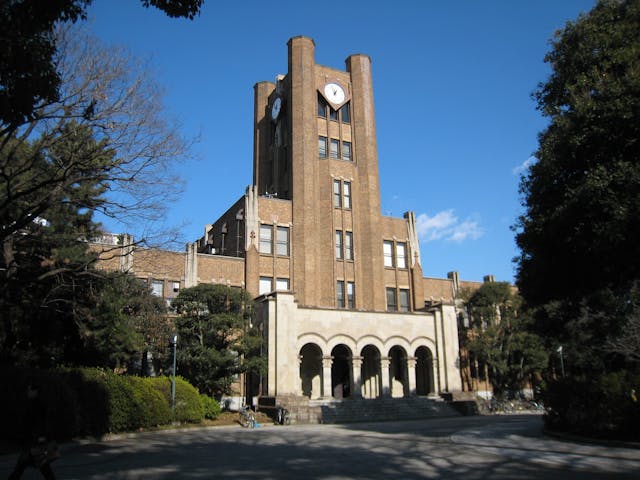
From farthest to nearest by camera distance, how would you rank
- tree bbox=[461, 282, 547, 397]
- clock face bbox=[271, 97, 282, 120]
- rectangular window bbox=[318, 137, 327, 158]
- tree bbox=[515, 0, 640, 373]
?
clock face bbox=[271, 97, 282, 120] → rectangular window bbox=[318, 137, 327, 158] → tree bbox=[461, 282, 547, 397] → tree bbox=[515, 0, 640, 373]

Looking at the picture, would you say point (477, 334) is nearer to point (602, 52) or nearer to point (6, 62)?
point (602, 52)

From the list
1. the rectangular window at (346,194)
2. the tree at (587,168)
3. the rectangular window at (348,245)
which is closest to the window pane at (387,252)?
the rectangular window at (348,245)

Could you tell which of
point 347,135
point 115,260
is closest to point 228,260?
point 115,260

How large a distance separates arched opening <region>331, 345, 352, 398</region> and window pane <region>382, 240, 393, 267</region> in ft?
27.6

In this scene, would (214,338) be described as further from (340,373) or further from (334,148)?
(334,148)

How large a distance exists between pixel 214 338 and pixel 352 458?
56.1 feet

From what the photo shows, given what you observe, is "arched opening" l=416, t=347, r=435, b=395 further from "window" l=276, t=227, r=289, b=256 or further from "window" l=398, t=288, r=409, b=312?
"window" l=276, t=227, r=289, b=256

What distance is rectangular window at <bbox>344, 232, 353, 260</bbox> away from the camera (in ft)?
134

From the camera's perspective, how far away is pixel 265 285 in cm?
3825

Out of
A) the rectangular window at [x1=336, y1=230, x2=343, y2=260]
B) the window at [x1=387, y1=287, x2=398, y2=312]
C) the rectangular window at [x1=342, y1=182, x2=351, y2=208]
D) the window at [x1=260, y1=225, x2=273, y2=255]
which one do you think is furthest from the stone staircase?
the rectangular window at [x1=342, y1=182, x2=351, y2=208]

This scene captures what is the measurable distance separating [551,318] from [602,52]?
16.9 metres

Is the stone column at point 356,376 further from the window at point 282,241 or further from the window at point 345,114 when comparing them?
the window at point 345,114

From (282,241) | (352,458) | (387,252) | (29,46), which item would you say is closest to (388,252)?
(387,252)

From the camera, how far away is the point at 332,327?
33.5m
